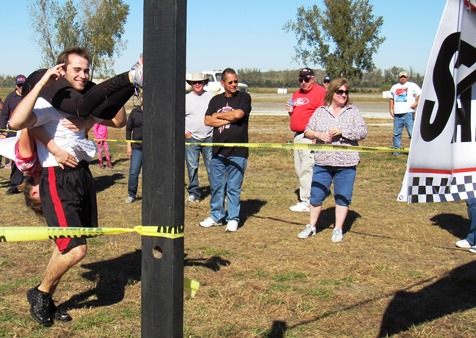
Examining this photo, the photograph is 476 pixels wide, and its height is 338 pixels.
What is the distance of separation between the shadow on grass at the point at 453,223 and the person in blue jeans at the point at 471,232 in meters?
0.56

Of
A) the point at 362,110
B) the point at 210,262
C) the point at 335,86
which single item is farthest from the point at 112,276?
the point at 362,110

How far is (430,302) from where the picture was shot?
517 cm

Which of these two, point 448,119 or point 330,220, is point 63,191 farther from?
point 330,220

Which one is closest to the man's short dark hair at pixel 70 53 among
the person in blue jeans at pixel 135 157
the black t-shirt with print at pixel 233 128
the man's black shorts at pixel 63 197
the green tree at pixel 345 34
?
the man's black shorts at pixel 63 197

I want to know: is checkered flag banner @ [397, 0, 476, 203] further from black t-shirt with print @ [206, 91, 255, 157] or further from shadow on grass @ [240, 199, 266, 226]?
shadow on grass @ [240, 199, 266, 226]

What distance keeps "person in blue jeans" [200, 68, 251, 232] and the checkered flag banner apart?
440 cm

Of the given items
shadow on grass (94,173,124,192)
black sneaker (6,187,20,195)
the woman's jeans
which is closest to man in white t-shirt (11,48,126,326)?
the woman's jeans

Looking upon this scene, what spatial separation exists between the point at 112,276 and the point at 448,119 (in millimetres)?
3710

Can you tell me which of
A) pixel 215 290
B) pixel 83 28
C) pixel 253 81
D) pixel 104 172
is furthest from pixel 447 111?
pixel 253 81

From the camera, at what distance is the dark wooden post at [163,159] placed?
2.32 meters

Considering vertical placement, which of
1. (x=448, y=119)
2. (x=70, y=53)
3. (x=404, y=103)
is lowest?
(x=404, y=103)

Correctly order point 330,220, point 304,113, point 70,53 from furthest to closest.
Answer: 1. point 304,113
2. point 330,220
3. point 70,53

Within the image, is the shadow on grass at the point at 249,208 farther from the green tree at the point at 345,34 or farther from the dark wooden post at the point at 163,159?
the green tree at the point at 345,34

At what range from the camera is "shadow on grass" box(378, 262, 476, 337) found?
4.71 m
